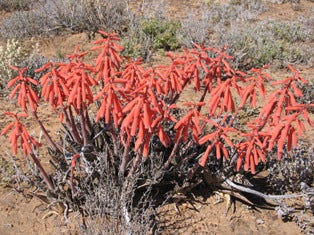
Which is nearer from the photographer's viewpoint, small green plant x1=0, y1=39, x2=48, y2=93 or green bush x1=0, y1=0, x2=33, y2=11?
small green plant x1=0, y1=39, x2=48, y2=93

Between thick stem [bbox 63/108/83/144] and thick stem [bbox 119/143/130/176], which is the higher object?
thick stem [bbox 63/108/83/144]

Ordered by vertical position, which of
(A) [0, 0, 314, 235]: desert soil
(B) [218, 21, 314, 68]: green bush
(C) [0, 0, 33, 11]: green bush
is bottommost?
(A) [0, 0, 314, 235]: desert soil

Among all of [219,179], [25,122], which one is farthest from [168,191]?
[25,122]

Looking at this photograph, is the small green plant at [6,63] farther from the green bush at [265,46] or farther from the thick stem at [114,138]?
the green bush at [265,46]

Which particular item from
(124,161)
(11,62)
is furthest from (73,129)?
(11,62)

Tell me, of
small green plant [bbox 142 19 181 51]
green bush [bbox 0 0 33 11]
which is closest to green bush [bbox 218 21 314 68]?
small green plant [bbox 142 19 181 51]

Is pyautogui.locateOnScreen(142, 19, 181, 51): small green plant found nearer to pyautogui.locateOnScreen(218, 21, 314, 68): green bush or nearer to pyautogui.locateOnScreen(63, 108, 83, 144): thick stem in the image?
pyautogui.locateOnScreen(218, 21, 314, 68): green bush

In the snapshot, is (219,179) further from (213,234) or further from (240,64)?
(240,64)

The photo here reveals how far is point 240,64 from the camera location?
6039mm

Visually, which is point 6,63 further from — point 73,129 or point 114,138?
point 114,138

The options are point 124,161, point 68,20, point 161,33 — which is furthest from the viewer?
point 68,20

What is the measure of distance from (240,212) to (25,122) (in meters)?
2.62

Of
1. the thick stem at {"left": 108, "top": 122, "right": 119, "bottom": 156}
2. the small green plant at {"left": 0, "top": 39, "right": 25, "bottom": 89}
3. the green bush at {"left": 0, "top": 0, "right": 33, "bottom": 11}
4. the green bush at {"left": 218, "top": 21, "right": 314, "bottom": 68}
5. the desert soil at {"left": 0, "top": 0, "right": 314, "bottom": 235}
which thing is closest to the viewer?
the thick stem at {"left": 108, "top": 122, "right": 119, "bottom": 156}

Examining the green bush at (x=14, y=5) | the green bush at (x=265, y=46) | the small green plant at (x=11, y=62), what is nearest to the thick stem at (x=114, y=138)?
the small green plant at (x=11, y=62)
